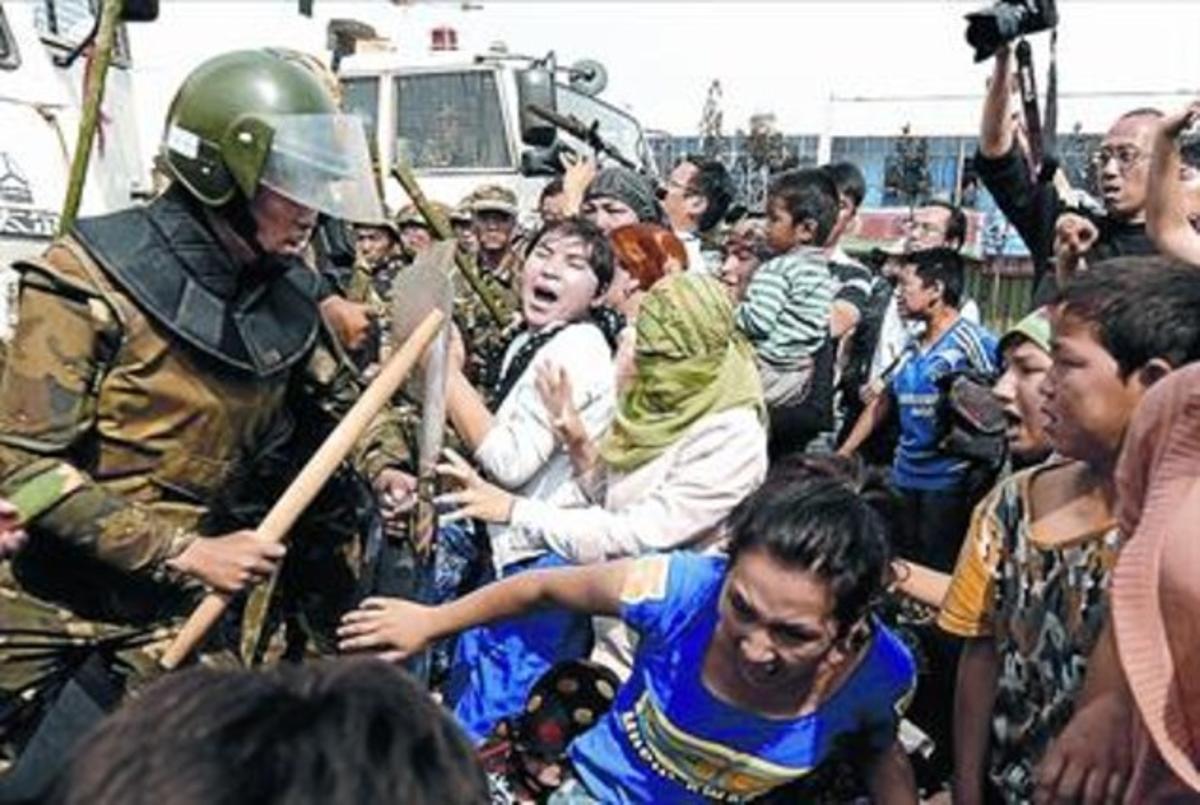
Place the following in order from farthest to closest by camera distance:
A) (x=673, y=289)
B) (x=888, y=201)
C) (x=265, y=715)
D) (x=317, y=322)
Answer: (x=888, y=201), (x=673, y=289), (x=317, y=322), (x=265, y=715)

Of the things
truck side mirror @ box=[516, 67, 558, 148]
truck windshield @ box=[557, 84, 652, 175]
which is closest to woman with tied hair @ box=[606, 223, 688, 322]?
truck side mirror @ box=[516, 67, 558, 148]

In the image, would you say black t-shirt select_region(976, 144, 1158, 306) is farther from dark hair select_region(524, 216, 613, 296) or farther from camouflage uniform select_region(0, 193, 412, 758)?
camouflage uniform select_region(0, 193, 412, 758)

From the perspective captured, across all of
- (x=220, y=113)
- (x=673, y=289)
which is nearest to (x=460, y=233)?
(x=673, y=289)

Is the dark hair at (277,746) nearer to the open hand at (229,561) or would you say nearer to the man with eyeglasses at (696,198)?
the open hand at (229,561)

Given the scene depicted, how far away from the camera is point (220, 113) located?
261cm

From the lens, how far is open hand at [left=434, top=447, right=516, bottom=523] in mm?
3086

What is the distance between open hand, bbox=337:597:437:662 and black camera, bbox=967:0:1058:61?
2029 mm

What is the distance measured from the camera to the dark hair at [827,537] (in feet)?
7.64

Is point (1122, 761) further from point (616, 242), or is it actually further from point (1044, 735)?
point (616, 242)

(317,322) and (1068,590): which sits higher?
(317,322)

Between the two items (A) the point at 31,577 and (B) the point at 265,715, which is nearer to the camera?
(B) the point at 265,715

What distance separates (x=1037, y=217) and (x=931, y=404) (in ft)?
4.47

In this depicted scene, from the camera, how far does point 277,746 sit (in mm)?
1040

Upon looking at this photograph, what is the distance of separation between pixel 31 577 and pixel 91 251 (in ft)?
1.86
